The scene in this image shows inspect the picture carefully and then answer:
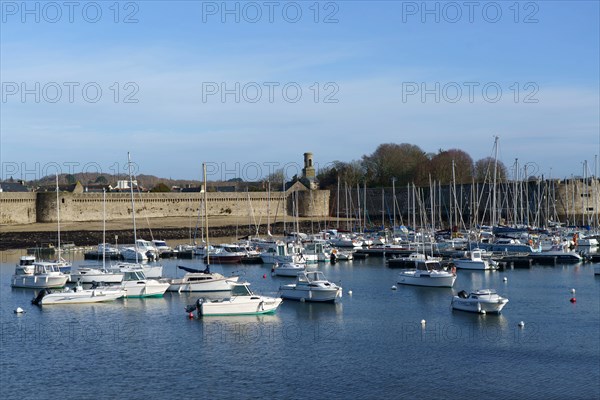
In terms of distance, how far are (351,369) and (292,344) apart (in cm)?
289

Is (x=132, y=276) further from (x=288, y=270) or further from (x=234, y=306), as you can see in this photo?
(x=288, y=270)

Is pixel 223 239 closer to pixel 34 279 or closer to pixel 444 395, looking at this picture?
pixel 34 279

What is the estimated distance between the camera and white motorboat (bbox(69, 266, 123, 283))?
1242 inches

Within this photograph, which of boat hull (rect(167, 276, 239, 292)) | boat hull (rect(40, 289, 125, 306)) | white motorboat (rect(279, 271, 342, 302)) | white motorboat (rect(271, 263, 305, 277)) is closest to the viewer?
boat hull (rect(40, 289, 125, 306))

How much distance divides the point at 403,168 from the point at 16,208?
41717mm

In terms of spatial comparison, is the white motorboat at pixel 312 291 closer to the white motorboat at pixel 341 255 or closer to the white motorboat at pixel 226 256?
the white motorboat at pixel 226 256

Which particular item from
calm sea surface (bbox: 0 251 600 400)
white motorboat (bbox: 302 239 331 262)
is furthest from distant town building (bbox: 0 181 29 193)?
calm sea surface (bbox: 0 251 600 400)

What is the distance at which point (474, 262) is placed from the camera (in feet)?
125

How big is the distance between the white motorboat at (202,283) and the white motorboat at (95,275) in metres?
2.04

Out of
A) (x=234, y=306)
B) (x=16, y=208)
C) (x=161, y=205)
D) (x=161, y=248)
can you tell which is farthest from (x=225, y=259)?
(x=161, y=205)

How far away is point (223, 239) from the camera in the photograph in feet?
192

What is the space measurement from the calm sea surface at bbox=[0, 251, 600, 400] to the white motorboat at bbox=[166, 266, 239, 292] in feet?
2.23

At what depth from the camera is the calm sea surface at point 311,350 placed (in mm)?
18283

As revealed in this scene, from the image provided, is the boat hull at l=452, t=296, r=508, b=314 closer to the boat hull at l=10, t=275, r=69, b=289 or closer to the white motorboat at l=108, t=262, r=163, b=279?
the white motorboat at l=108, t=262, r=163, b=279
